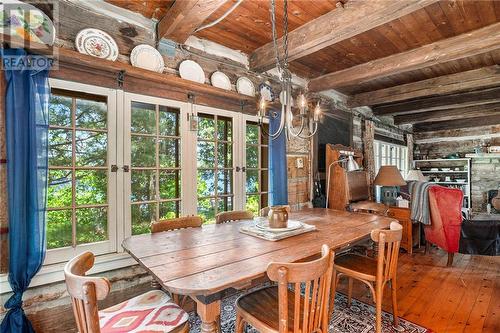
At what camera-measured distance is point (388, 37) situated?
2.74 m

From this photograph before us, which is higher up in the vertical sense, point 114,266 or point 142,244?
point 142,244

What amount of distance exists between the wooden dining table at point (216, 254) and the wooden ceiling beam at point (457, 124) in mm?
6876

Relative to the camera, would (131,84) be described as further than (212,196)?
No

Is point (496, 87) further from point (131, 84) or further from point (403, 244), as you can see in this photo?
point (131, 84)

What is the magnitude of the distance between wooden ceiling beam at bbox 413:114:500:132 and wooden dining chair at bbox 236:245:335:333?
8.06m

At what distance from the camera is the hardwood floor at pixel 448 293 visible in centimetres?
211

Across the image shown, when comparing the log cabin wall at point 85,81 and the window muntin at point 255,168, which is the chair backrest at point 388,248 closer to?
the window muntin at point 255,168

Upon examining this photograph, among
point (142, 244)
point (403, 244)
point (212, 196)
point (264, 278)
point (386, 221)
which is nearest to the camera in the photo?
point (264, 278)

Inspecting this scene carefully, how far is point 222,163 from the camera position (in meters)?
2.96

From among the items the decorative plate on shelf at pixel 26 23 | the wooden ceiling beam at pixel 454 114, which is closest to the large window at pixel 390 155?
the wooden ceiling beam at pixel 454 114

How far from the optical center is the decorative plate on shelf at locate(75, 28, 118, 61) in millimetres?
2020

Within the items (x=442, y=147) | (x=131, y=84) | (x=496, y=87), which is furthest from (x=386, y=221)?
(x=442, y=147)

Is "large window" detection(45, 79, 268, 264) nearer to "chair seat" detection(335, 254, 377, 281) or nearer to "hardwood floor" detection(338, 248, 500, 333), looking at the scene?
"chair seat" detection(335, 254, 377, 281)

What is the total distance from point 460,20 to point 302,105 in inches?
71.0
